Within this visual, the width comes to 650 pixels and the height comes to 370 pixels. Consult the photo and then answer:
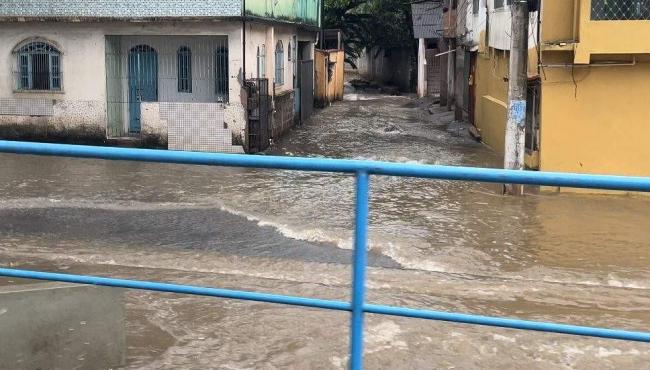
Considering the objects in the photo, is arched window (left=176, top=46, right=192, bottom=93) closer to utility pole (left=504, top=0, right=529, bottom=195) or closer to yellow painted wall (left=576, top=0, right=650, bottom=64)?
utility pole (left=504, top=0, right=529, bottom=195)

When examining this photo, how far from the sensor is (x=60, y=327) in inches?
184

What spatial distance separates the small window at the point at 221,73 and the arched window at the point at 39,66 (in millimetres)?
3539

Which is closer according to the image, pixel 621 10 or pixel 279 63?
pixel 621 10

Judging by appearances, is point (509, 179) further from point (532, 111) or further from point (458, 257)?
point (532, 111)

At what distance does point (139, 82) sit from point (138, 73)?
21cm

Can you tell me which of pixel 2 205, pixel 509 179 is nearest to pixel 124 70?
pixel 2 205

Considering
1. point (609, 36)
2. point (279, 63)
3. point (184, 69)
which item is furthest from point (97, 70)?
point (609, 36)

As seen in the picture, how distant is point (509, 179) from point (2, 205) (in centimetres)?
953

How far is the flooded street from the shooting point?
18.4ft

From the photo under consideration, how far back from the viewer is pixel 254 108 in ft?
53.5

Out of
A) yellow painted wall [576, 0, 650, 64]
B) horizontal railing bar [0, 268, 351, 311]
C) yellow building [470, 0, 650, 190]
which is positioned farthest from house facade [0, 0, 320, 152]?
horizontal railing bar [0, 268, 351, 311]

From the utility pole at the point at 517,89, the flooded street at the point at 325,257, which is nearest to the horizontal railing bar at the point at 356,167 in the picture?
the flooded street at the point at 325,257

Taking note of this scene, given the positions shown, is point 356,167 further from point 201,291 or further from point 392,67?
point 392,67

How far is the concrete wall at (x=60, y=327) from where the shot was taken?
4480 millimetres
